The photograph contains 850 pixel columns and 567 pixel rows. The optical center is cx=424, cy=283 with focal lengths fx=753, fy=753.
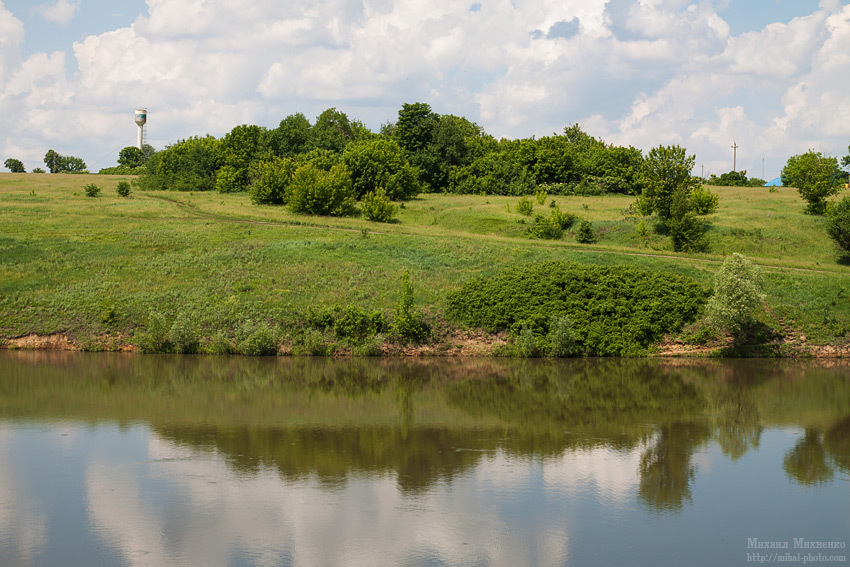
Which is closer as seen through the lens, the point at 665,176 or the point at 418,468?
the point at 418,468

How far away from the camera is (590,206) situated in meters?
76.2

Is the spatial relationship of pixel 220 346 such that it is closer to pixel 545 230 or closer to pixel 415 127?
pixel 545 230

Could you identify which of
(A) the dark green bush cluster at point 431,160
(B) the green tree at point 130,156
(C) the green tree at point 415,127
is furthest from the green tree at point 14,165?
Answer: (C) the green tree at point 415,127

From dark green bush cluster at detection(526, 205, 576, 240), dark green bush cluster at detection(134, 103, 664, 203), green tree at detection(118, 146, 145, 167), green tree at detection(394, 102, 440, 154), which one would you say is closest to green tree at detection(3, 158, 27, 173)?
green tree at detection(118, 146, 145, 167)

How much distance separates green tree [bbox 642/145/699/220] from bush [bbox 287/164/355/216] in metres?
26.8

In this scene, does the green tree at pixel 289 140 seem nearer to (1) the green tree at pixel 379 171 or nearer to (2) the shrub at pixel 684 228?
(1) the green tree at pixel 379 171

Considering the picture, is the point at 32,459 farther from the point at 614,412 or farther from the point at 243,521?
the point at 614,412

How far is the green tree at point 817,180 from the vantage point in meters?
66.8

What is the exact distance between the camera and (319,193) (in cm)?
6744

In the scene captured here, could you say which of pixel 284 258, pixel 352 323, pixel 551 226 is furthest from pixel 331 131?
pixel 352 323

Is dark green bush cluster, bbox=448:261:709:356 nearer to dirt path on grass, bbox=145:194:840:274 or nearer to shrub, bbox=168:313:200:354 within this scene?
dirt path on grass, bbox=145:194:840:274

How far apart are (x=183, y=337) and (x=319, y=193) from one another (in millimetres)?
31139

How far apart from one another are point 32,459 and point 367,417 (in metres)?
10.1

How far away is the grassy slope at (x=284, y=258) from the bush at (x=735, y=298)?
3173 mm
